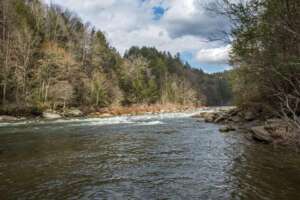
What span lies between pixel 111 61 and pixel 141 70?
313 inches

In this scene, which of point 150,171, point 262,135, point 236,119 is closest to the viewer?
point 150,171

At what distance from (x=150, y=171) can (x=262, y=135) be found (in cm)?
685

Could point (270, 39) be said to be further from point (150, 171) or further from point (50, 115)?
point (50, 115)

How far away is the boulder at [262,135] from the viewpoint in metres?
12.5

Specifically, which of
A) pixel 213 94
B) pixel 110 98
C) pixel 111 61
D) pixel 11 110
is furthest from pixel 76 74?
pixel 213 94

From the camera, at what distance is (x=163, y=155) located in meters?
11.0

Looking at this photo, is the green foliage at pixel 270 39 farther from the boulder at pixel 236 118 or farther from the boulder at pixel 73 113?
the boulder at pixel 73 113

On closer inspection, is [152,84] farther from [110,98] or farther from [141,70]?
[110,98]

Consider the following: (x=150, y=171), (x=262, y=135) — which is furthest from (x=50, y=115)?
(x=150, y=171)

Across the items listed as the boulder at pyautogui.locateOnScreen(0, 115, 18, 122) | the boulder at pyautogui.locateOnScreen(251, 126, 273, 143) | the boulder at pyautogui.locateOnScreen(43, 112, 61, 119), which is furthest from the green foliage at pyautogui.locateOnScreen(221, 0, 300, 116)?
the boulder at pyautogui.locateOnScreen(43, 112, 61, 119)

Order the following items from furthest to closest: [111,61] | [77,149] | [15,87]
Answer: [111,61], [15,87], [77,149]

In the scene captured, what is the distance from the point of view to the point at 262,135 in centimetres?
1305

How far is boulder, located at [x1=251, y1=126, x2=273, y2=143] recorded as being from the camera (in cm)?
1252

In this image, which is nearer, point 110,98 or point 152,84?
point 110,98
